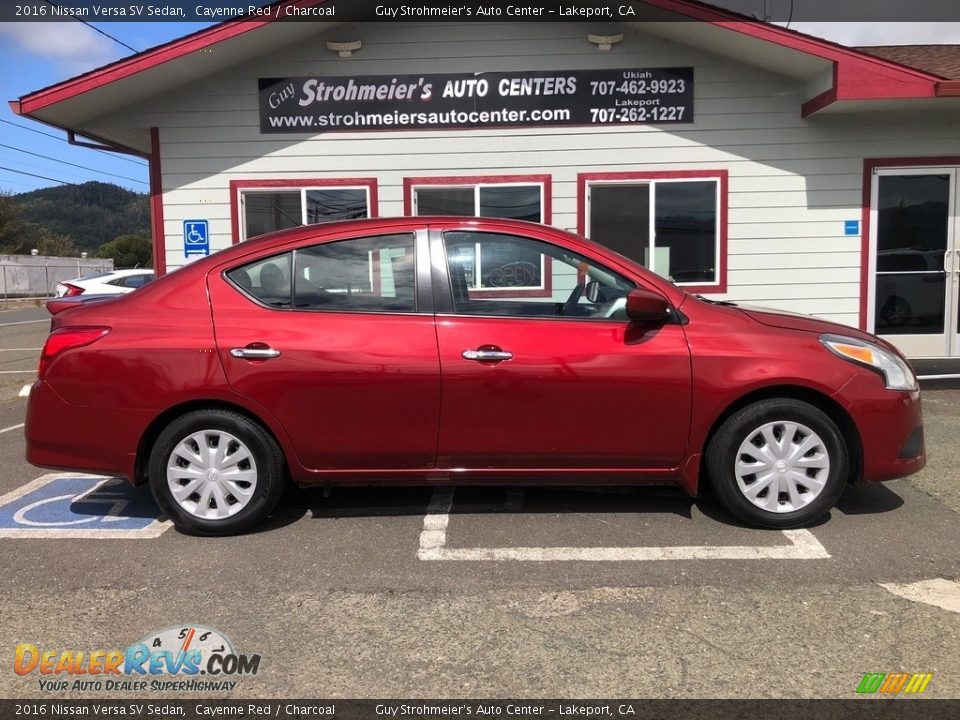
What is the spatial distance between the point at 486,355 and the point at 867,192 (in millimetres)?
6535

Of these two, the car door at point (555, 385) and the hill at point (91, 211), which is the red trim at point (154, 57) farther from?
the hill at point (91, 211)

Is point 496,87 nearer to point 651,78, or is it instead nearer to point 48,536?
point 651,78

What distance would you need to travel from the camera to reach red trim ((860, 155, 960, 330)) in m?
8.20

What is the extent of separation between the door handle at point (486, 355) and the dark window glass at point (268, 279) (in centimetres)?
103

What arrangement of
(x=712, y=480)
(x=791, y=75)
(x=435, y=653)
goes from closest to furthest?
1. (x=435, y=653)
2. (x=712, y=480)
3. (x=791, y=75)

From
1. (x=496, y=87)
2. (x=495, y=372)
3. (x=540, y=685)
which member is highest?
(x=496, y=87)

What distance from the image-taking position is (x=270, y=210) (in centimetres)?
867

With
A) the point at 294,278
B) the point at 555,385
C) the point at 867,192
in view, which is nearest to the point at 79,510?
the point at 294,278

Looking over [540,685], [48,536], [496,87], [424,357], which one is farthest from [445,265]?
[496,87]

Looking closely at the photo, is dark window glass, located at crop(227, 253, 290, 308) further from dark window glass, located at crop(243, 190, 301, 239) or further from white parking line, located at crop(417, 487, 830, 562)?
dark window glass, located at crop(243, 190, 301, 239)

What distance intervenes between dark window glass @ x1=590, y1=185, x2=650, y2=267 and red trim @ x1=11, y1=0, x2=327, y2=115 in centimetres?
372

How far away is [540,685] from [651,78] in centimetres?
735

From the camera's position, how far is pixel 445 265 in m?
4.03

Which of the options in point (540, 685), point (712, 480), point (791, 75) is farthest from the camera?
point (791, 75)
